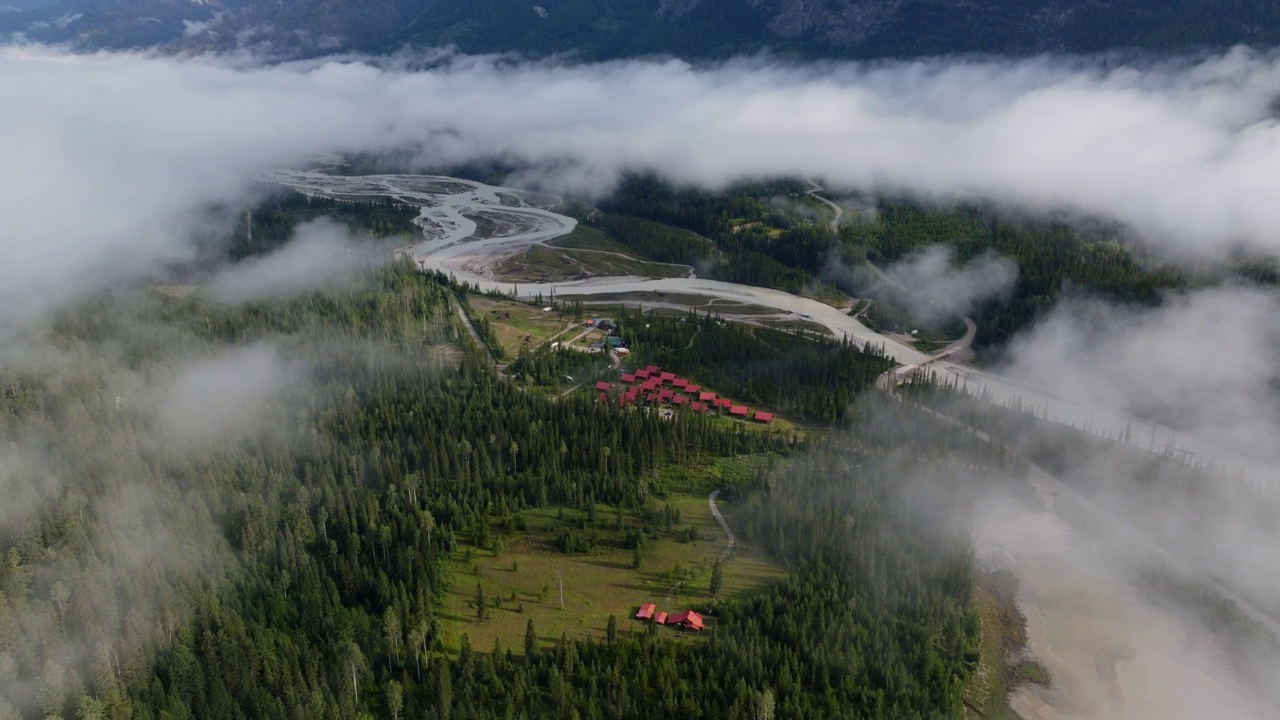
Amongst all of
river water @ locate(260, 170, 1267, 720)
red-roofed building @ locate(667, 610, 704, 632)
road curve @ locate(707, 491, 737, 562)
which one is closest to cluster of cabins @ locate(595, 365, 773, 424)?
road curve @ locate(707, 491, 737, 562)

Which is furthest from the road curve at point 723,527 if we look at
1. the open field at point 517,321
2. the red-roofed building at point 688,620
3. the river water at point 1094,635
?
the open field at point 517,321

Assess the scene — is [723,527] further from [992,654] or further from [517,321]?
[517,321]

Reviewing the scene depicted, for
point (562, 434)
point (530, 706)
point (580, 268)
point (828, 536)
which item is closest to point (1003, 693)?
point (828, 536)

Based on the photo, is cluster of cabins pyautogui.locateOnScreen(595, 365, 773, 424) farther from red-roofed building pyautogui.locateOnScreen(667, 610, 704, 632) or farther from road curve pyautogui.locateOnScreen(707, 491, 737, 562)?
red-roofed building pyautogui.locateOnScreen(667, 610, 704, 632)

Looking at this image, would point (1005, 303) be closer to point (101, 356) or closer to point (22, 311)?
point (101, 356)

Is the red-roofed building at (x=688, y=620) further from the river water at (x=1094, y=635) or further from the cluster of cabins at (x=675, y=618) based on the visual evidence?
the river water at (x=1094, y=635)

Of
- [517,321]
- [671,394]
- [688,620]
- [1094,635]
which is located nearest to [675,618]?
[688,620]

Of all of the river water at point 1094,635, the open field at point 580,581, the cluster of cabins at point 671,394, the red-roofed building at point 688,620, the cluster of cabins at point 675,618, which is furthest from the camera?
the cluster of cabins at point 671,394
